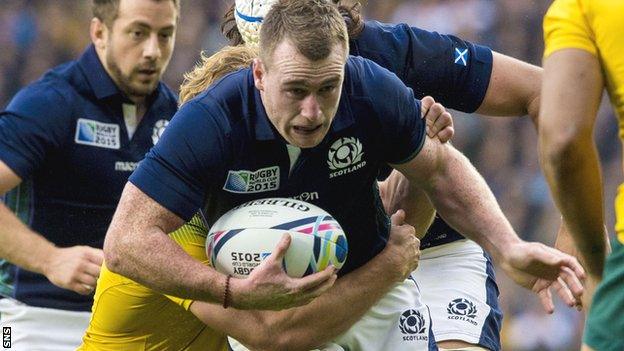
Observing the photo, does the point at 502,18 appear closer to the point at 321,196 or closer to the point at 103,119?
the point at 103,119

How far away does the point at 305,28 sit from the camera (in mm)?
4414

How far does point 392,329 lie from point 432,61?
127 centimetres

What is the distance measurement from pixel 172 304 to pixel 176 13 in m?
2.45

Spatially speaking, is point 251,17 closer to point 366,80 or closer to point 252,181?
point 366,80

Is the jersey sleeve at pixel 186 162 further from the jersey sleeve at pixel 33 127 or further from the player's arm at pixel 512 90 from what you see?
the jersey sleeve at pixel 33 127

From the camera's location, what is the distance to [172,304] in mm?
4996

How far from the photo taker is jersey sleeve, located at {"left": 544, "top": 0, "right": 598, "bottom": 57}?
3623mm

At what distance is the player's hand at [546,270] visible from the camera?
4.42m

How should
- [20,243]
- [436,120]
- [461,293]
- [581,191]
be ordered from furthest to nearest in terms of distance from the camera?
[20,243] < [461,293] < [436,120] < [581,191]

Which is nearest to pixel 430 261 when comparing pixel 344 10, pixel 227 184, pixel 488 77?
pixel 488 77

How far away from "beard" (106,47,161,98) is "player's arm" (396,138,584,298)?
2221mm

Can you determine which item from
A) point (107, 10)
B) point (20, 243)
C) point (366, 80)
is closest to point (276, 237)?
point (366, 80)

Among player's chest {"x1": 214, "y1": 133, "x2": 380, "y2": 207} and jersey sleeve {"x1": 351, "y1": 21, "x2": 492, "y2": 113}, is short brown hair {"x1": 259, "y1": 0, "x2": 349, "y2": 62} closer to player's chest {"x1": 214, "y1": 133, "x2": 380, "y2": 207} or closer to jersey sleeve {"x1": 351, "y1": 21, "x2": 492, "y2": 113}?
player's chest {"x1": 214, "y1": 133, "x2": 380, "y2": 207}

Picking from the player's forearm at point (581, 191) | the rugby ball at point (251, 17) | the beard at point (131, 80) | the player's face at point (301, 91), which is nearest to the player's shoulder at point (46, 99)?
the beard at point (131, 80)
